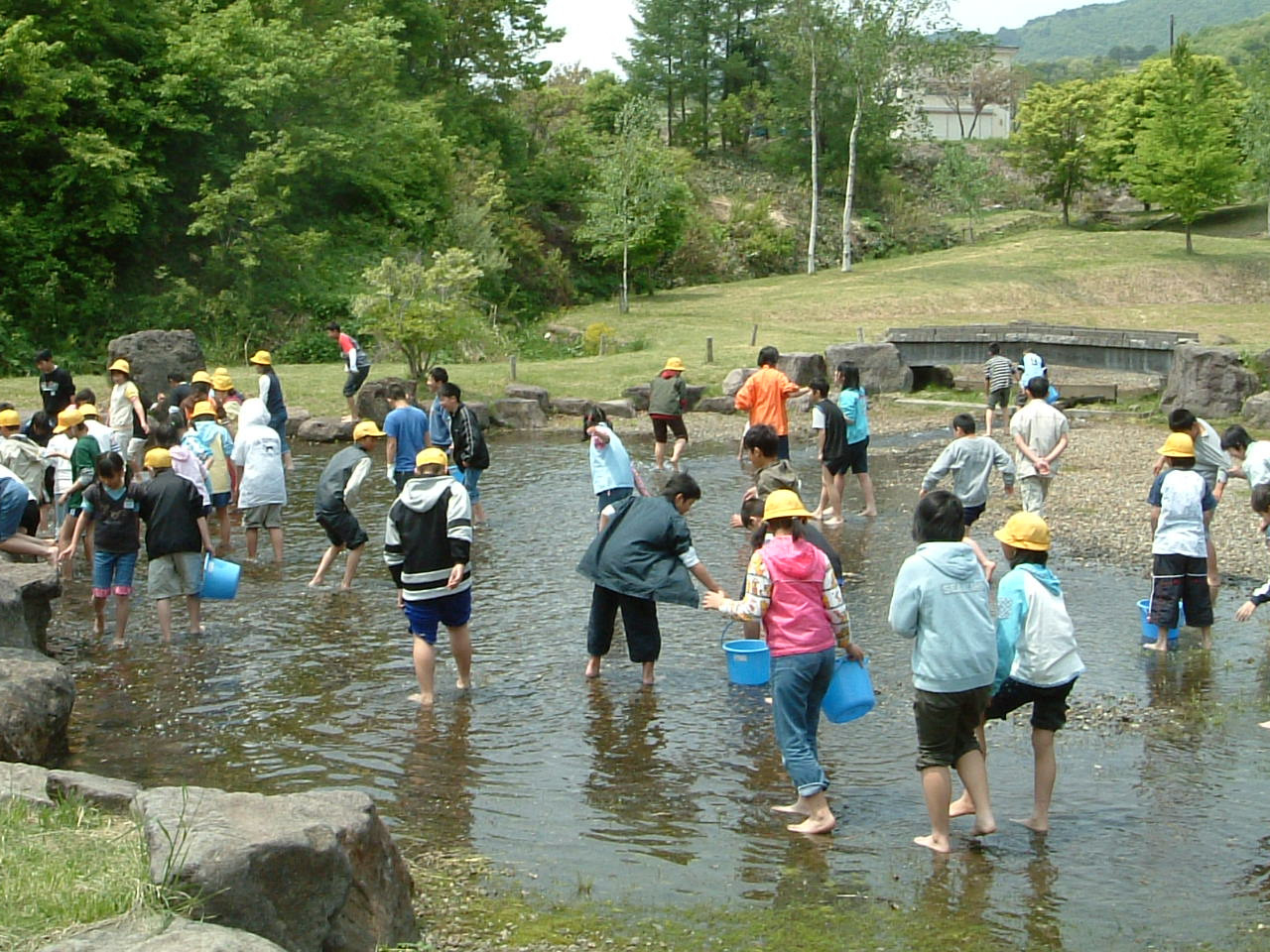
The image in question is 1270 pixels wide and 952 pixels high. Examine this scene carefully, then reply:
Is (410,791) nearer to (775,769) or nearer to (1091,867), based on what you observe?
(775,769)

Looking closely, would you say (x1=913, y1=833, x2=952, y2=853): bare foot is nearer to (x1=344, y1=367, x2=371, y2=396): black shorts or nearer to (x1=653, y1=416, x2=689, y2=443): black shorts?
(x1=653, y1=416, x2=689, y2=443): black shorts

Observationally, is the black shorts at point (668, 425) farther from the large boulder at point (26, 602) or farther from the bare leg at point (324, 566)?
the large boulder at point (26, 602)

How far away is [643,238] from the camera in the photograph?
45625mm

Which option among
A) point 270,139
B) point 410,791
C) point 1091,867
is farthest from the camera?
point 270,139

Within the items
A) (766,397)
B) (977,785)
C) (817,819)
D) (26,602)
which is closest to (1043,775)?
(977,785)

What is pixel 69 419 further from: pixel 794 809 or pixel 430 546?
pixel 794 809

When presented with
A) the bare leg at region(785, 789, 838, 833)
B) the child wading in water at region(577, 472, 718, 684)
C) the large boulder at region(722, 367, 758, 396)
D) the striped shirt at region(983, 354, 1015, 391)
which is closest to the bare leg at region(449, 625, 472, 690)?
the child wading in water at region(577, 472, 718, 684)

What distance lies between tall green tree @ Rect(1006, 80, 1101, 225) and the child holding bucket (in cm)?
5543

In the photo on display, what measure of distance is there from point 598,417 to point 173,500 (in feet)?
12.0

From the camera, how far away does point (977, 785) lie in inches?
274

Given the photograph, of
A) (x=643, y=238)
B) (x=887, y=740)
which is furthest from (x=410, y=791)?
(x=643, y=238)

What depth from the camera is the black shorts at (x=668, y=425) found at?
18.6 metres

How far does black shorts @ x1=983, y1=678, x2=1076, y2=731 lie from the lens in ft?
23.0

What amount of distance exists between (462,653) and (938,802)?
3915 millimetres
